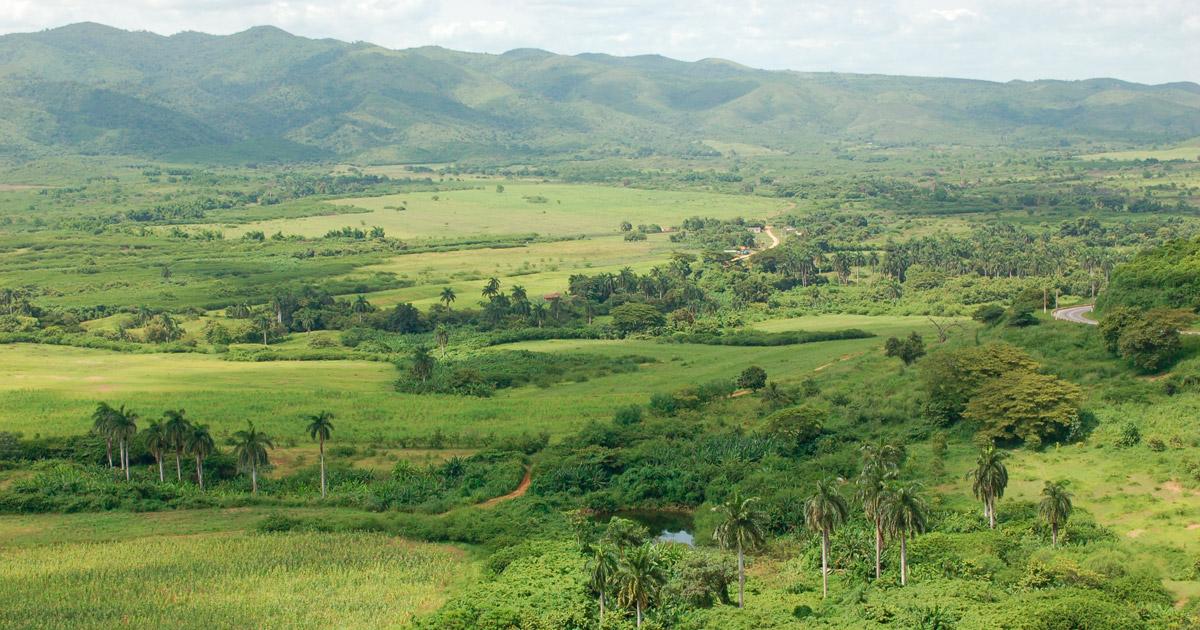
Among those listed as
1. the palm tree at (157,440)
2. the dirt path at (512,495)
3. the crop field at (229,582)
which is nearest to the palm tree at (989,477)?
the crop field at (229,582)

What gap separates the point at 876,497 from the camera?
55156mm

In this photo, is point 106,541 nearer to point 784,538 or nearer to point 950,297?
point 784,538

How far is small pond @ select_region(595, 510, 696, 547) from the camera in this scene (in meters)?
68.6

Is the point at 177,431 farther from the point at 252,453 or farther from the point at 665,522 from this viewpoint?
the point at 665,522

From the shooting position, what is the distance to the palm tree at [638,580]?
50.1 m

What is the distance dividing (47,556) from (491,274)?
123 m

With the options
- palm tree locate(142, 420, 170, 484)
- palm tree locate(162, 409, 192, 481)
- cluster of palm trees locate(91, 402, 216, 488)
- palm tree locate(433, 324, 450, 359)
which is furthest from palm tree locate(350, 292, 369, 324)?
palm tree locate(142, 420, 170, 484)

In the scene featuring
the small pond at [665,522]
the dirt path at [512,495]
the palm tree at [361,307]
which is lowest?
the small pond at [665,522]

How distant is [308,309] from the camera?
478 ft

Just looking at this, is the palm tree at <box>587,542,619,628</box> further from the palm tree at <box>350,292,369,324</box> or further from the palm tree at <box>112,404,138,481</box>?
the palm tree at <box>350,292,369,324</box>

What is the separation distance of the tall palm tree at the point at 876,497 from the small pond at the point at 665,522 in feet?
43.3

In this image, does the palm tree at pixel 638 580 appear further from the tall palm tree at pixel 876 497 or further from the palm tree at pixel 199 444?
the palm tree at pixel 199 444

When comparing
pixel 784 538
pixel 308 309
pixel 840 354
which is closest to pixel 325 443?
pixel 784 538

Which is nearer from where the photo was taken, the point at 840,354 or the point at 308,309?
the point at 840,354
